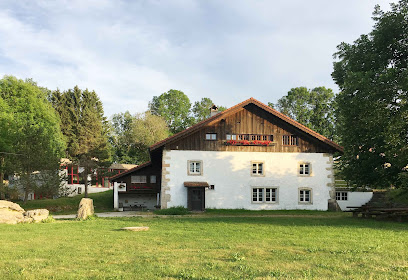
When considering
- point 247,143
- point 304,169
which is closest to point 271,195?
point 304,169

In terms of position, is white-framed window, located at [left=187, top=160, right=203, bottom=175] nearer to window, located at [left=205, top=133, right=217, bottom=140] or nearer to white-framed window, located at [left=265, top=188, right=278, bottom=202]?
window, located at [left=205, top=133, right=217, bottom=140]

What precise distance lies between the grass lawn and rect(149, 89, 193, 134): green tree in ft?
183

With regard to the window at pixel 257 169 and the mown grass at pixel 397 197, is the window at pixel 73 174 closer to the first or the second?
the window at pixel 257 169

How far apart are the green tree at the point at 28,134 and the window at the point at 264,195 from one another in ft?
60.6

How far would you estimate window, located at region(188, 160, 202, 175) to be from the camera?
29847mm

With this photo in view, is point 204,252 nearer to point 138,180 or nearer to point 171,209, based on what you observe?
point 171,209

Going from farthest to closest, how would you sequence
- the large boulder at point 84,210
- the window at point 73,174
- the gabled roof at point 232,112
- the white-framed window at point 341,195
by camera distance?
the window at point 73,174 < the white-framed window at point 341,195 < the gabled roof at point 232,112 < the large boulder at point 84,210

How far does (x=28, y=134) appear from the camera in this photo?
32.8m

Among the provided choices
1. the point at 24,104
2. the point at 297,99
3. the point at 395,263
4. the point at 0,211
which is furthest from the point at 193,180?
the point at 297,99

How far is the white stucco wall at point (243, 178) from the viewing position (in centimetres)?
2961

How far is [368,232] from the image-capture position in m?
15.6

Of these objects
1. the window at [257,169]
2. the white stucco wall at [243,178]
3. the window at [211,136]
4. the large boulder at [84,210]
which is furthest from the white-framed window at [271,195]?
the large boulder at [84,210]

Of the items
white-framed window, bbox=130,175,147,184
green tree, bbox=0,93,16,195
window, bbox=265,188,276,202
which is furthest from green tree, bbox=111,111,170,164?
window, bbox=265,188,276,202

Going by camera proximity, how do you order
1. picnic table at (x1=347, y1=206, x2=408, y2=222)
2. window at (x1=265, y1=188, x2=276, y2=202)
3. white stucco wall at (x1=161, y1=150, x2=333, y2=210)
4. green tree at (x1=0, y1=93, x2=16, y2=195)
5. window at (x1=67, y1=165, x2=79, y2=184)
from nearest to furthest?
picnic table at (x1=347, y1=206, x2=408, y2=222)
white stucco wall at (x1=161, y1=150, x2=333, y2=210)
window at (x1=265, y1=188, x2=276, y2=202)
green tree at (x1=0, y1=93, x2=16, y2=195)
window at (x1=67, y1=165, x2=79, y2=184)
